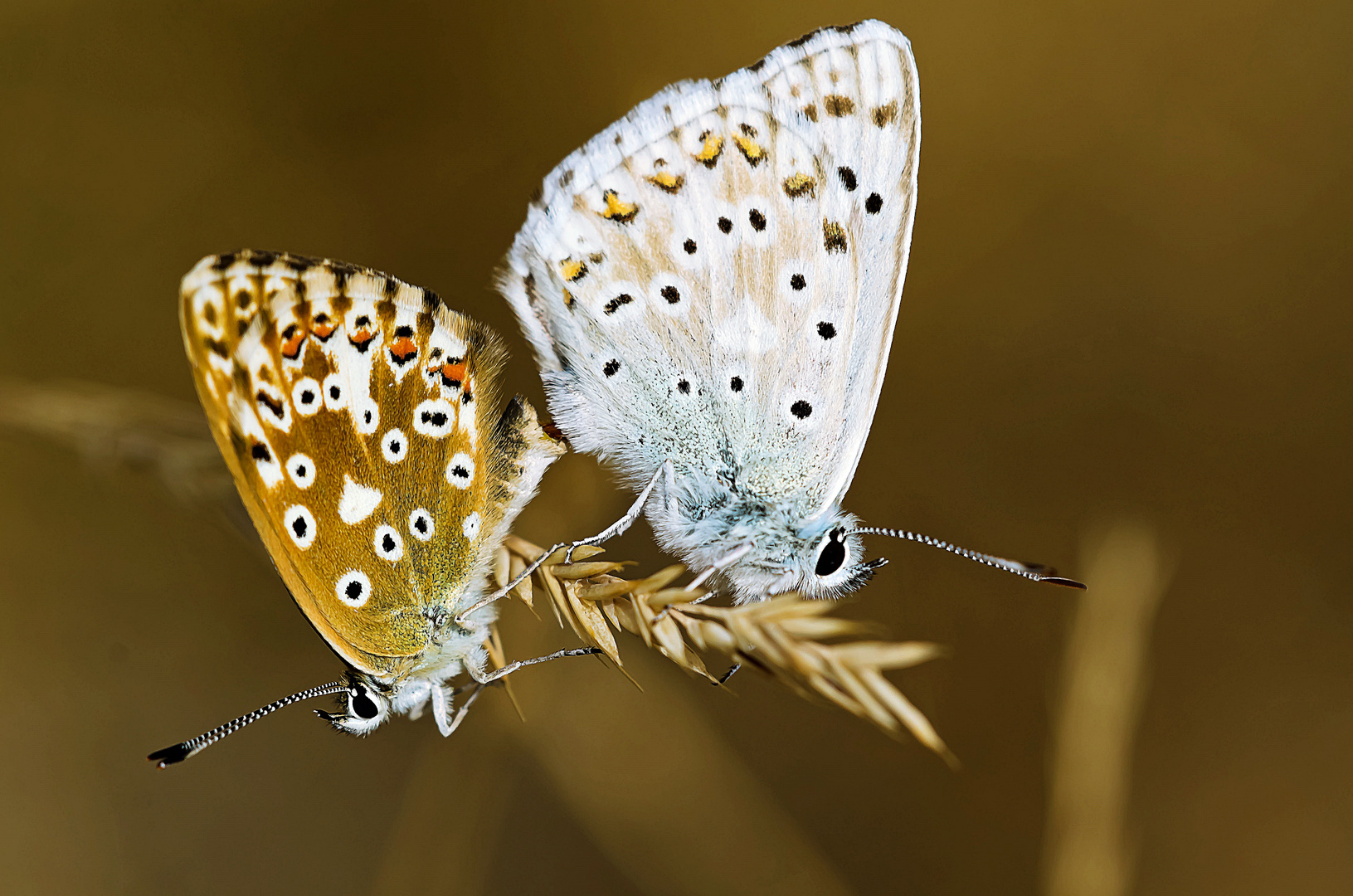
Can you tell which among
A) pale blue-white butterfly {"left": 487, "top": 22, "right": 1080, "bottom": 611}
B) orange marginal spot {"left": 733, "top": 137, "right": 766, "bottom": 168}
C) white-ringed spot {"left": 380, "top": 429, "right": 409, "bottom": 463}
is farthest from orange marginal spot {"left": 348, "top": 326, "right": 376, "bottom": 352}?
orange marginal spot {"left": 733, "top": 137, "right": 766, "bottom": 168}

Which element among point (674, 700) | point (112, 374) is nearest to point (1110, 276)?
point (674, 700)

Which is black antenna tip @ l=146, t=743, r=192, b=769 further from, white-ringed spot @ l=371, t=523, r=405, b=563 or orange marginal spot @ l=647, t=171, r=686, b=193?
orange marginal spot @ l=647, t=171, r=686, b=193

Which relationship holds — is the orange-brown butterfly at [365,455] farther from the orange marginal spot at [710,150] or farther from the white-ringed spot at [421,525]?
the orange marginal spot at [710,150]

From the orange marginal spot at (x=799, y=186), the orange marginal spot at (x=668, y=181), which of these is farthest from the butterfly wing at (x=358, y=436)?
the orange marginal spot at (x=799, y=186)

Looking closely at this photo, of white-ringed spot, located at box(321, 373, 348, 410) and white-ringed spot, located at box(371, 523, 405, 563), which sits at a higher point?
white-ringed spot, located at box(321, 373, 348, 410)

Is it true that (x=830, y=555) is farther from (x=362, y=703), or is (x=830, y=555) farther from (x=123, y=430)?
(x=123, y=430)

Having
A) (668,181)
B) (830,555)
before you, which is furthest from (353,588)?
(668,181)
